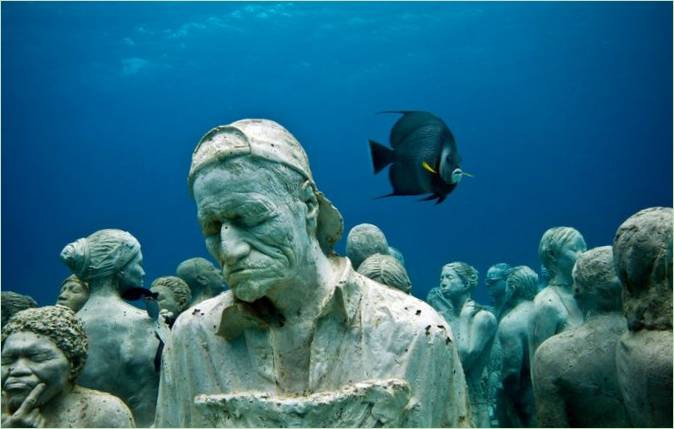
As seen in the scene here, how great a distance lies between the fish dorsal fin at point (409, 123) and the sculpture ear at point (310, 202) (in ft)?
9.18

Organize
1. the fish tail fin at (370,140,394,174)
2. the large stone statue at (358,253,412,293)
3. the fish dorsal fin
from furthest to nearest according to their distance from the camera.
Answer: the fish tail fin at (370,140,394,174)
the fish dorsal fin
the large stone statue at (358,253,412,293)

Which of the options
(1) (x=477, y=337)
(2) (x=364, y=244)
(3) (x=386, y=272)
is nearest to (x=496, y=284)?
(1) (x=477, y=337)

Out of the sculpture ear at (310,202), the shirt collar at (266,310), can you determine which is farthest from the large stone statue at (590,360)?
the sculpture ear at (310,202)

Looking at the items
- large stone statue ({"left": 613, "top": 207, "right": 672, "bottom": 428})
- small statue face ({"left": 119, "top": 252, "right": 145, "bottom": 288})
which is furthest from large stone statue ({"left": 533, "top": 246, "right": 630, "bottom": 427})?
small statue face ({"left": 119, "top": 252, "right": 145, "bottom": 288})

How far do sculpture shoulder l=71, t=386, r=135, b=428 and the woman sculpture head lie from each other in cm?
189

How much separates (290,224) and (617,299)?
95.1 inches

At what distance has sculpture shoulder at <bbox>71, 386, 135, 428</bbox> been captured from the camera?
3809 millimetres

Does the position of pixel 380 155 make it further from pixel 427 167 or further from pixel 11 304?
pixel 11 304

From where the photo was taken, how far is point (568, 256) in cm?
686

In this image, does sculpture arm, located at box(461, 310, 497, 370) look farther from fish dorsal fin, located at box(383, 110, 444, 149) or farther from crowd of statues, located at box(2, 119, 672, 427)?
crowd of statues, located at box(2, 119, 672, 427)

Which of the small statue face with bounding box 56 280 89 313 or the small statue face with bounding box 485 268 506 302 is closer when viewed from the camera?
the small statue face with bounding box 56 280 89 313

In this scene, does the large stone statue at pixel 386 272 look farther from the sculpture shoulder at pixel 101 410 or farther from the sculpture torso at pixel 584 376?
the sculpture shoulder at pixel 101 410

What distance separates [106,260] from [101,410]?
81.8 inches

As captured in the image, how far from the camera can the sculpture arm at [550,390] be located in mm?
4418
